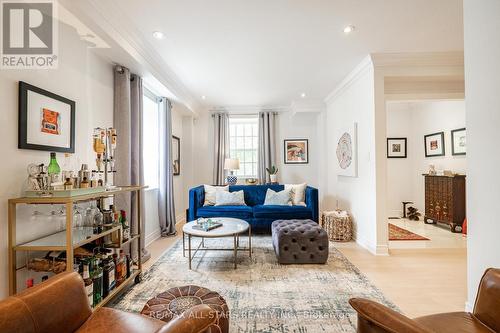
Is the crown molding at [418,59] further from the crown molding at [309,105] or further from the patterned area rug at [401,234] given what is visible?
the patterned area rug at [401,234]

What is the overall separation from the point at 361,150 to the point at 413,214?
9.88 feet

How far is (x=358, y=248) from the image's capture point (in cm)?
350

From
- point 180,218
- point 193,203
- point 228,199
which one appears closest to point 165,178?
point 193,203

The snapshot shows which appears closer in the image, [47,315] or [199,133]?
[47,315]

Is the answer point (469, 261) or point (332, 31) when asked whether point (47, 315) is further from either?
point (332, 31)

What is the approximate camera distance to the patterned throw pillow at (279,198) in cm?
435

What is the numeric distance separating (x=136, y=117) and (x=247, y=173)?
3269 millimetres

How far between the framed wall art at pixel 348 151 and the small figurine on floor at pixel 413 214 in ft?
7.74

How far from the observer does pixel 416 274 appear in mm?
2609

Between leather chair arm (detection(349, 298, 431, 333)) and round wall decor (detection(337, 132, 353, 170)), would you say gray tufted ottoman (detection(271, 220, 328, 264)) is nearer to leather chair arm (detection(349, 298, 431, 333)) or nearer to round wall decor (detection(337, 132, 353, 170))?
round wall decor (detection(337, 132, 353, 170))

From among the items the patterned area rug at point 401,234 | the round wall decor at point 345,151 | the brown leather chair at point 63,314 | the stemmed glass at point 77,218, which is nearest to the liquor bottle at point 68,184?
the stemmed glass at point 77,218

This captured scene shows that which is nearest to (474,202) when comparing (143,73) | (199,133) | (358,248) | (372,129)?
(372,129)

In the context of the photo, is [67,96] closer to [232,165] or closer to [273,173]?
[232,165]

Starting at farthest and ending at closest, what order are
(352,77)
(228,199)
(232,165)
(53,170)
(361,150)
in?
1. (232,165)
2. (228,199)
3. (352,77)
4. (361,150)
5. (53,170)
